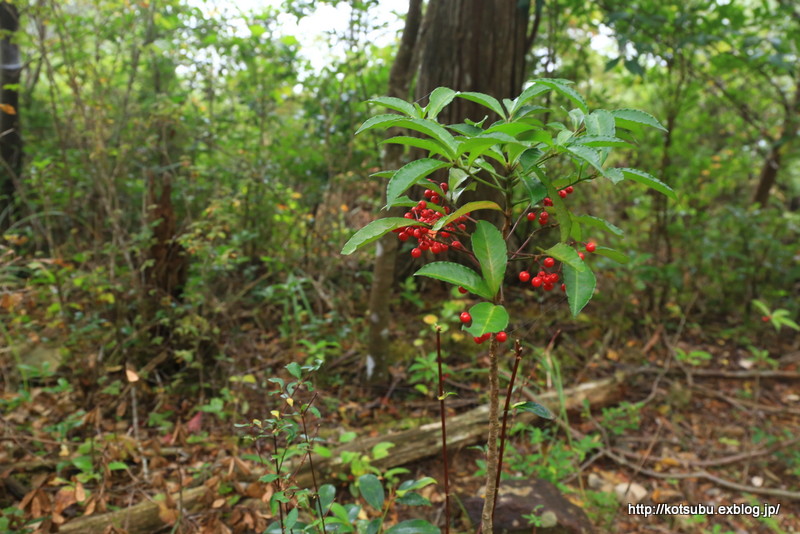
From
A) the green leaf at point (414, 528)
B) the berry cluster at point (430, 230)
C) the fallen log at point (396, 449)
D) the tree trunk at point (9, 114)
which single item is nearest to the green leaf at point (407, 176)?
the berry cluster at point (430, 230)

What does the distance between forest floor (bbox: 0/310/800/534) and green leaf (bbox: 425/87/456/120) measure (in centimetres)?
142

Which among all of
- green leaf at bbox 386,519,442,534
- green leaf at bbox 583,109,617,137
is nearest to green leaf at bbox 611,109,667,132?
green leaf at bbox 583,109,617,137

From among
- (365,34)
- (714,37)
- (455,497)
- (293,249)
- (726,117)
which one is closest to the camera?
(455,497)

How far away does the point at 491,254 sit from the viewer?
106 cm

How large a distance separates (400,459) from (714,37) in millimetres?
3545

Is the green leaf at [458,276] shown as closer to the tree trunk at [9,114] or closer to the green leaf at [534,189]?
the green leaf at [534,189]

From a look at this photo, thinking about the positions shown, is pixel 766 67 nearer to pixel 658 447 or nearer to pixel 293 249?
pixel 658 447

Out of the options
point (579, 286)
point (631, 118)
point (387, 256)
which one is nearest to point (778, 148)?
point (387, 256)

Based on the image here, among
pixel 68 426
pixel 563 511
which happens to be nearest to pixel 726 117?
pixel 563 511

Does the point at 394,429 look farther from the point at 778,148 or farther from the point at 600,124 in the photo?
the point at 778,148

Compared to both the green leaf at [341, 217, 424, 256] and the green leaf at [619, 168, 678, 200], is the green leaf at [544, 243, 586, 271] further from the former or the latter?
the green leaf at [341, 217, 424, 256]

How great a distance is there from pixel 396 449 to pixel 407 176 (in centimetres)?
200

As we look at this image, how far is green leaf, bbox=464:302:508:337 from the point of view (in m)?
0.93

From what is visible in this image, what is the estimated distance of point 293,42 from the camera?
13.8ft
